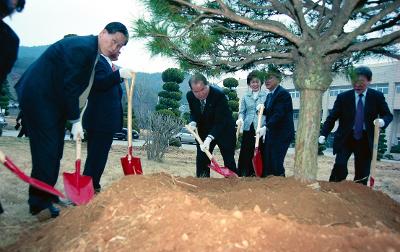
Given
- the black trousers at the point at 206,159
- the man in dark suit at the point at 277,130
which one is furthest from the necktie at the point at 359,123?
the black trousers at the point at 206,159

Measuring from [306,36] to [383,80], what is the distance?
31040 millimetres

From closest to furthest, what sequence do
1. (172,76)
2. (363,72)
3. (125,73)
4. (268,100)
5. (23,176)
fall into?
(23,176) < (125,73) < (363,72) < (268,100) < (172,76)

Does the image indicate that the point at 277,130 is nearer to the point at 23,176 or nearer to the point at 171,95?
the point at 23,176

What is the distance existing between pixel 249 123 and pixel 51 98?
8.16ft

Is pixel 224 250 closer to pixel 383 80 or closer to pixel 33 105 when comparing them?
pixel 33 105

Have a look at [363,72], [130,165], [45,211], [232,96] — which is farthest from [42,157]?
[232,96]

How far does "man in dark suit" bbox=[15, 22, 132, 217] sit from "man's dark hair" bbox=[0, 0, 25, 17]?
55cm

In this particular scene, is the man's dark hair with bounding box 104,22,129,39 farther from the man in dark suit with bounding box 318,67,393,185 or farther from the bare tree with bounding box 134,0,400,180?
the man in dark suit with bounding box 318,67,393,185

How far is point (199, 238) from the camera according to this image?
123 cm

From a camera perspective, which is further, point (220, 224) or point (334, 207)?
point (334, 207)

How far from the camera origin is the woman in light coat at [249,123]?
412 centimetres

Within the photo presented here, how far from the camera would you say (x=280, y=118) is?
3.78 m

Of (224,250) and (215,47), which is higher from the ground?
(215,47)

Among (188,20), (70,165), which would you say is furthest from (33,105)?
(70,165)
